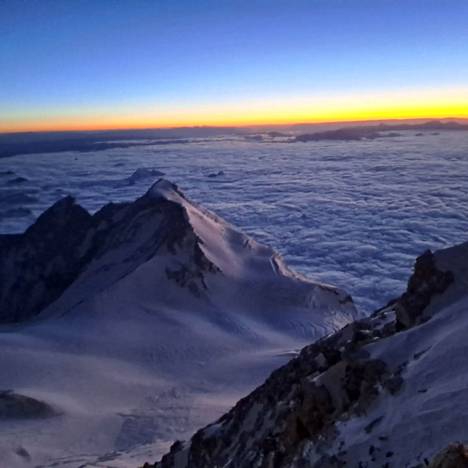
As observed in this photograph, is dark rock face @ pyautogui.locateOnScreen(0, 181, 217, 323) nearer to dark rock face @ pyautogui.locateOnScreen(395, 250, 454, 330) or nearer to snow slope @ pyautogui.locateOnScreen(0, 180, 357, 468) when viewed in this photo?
snow slope @ pyautogui.locateOnScreen(0, 180, 357, 468)

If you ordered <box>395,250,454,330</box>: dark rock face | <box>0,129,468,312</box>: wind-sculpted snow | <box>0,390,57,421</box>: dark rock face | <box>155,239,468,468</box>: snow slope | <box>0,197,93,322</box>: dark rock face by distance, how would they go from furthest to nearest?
<box>0,129,468,312</box>: wind-sculpted snow < <box>0,197,93,322</box>: dark rock face < <box>0,390,57,421</box>: dark rock face < <box>395,250,454,330</box>: dark rock face < <box>155,239,468,468</box>: snow slope

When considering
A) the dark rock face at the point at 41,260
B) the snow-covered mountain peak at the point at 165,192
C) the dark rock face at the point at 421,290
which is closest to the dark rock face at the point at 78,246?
the dark rock face at the point at 41,260

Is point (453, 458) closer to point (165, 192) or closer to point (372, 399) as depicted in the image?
point (372, 399)

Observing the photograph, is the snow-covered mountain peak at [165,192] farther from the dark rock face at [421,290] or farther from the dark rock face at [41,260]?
the dark rock face at [421,290]

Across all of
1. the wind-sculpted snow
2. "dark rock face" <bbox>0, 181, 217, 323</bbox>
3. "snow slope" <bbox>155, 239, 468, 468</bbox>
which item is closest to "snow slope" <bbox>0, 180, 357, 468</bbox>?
"dark rock face" <bbox>0, 181, 217, 323</bbox>

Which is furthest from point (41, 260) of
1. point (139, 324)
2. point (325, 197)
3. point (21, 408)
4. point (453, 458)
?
point (325, 197)

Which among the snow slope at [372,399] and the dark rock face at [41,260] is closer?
the snow slope at [372,399]

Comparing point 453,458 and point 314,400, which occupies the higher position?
point 453,458
